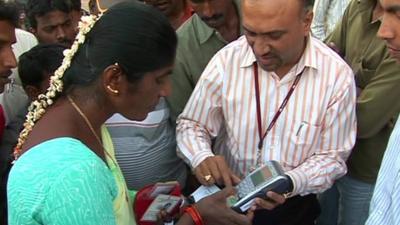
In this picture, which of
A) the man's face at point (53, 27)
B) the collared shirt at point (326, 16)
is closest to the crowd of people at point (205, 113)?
the man's face at point (53, 27)

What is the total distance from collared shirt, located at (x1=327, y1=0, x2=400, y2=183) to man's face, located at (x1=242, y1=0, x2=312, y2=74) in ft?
1.32

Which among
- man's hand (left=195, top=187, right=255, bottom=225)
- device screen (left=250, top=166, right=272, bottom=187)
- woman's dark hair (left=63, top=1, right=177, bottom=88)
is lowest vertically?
man's hand (left=195, top=187, right=255, bottom=225)

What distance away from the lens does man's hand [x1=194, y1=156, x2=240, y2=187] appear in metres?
1.98

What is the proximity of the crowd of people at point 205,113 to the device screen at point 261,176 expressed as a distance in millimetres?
59

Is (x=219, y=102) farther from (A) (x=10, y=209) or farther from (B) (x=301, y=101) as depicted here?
(A) (x=10, y=209)

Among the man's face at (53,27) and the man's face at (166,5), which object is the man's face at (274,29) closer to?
the man's face at (166,5)

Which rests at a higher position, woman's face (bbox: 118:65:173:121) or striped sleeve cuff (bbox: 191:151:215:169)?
woman's face (bbox: 118:65:173:121)

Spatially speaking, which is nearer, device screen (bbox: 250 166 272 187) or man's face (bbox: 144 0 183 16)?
device screen (bbox: 250 166 272 187)

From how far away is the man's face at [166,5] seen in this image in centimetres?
283

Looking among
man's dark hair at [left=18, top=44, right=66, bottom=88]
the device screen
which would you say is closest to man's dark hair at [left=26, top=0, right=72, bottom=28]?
man's dark hair at [left=18, top=44, right=66, bottom=88]

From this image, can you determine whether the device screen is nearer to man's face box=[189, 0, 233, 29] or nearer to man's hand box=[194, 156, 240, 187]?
man's hand box=[194, 156, 240, 187]

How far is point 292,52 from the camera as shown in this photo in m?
2.04

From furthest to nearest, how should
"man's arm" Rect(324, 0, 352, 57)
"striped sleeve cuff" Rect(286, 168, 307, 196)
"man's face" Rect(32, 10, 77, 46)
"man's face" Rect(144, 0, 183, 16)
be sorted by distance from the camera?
1. "man's face" Rect(32, 10, 77, 46)
2. "man's face" Rect(144, 0, 183, 16)
3. "man's arm" Rect(324, 0, 352, 57)
4. "striped sleeve cuff" Rect(286, 168, 307, 196)

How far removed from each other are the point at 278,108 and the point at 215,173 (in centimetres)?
35
